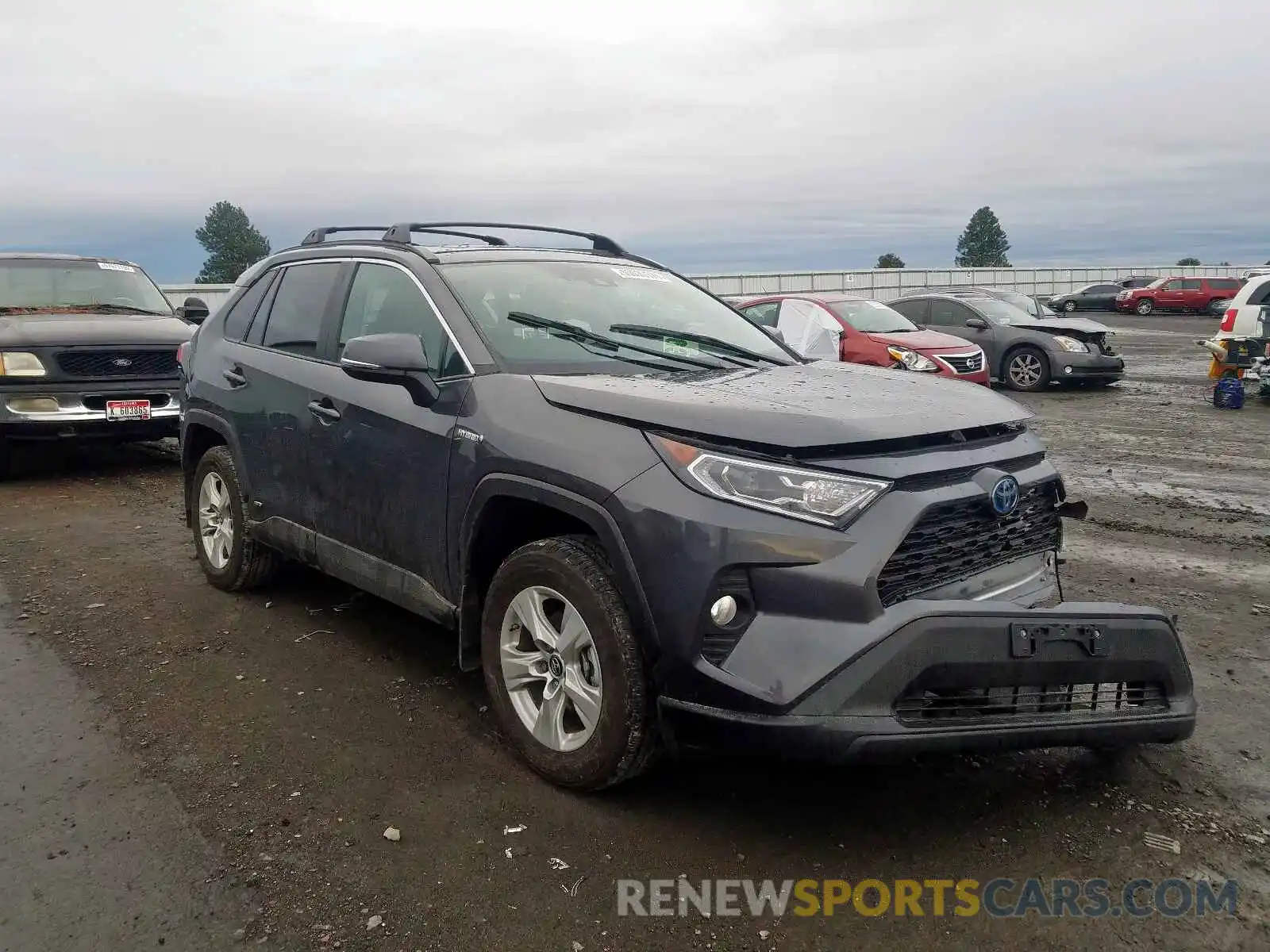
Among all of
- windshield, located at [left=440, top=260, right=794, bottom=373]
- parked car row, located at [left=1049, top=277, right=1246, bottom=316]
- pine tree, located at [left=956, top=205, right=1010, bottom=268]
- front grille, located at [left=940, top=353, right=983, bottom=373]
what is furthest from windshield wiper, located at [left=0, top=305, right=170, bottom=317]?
pine tree, located at [left=956, top=205, right=1010, bottom=268]

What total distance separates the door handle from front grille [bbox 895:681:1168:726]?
8.89 feet

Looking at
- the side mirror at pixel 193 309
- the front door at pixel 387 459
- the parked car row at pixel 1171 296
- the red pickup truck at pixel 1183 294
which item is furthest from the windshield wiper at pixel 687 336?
the red pickup truck at pixel 1183 294

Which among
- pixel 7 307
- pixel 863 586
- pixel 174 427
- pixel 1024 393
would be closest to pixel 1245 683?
pixel 863 586

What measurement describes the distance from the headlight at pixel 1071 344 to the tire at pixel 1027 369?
31 centimetres

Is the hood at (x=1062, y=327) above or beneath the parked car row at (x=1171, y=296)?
beneath

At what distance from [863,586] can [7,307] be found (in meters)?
9.59

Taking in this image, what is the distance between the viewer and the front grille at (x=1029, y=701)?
2744 millimetres

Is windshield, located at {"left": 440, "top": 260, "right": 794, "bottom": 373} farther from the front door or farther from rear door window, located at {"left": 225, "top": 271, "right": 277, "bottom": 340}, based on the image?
rear door window, located at {"left": 225, "top": 271, "right": 277, "bottom": 340}

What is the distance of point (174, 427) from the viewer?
A: 30.1 ft

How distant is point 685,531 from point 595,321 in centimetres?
151

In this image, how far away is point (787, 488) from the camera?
281 cm

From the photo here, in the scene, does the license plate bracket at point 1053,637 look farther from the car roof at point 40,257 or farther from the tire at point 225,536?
the car roof at point 40,257

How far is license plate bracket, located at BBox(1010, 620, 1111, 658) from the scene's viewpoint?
2.78 metres

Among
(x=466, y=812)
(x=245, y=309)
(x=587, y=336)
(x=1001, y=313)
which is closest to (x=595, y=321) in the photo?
(x=587, y=336)
